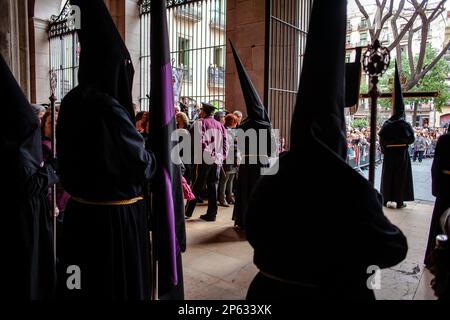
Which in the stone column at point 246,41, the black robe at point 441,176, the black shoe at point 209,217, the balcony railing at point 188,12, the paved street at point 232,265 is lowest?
the paved street at point 232,265

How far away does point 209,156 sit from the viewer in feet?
20.5

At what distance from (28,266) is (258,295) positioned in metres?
2.06

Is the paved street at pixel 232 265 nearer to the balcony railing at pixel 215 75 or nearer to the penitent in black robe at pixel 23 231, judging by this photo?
the penitent in black robe at pixel 23 231

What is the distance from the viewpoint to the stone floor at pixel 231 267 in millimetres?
3547

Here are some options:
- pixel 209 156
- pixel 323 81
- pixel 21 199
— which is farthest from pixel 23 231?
pixel 209 156

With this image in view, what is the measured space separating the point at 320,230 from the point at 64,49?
51.0 feet

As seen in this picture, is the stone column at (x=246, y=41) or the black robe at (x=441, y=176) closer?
the black robe at (x=441, y=176)

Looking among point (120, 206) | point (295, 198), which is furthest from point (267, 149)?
point (295, 198)

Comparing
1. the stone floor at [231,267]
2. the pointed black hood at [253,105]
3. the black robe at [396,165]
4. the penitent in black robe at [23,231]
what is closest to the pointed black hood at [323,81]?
the penitent in black robe at [23,231]

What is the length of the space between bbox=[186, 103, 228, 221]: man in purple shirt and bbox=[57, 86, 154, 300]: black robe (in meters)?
3.61

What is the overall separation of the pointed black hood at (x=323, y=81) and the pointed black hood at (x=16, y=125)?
2099mm

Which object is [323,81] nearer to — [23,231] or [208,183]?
[23,231]

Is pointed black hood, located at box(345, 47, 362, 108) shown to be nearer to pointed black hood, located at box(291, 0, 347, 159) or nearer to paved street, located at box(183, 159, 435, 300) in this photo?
pointed black hood, located at box(291, 0, 347, 159)

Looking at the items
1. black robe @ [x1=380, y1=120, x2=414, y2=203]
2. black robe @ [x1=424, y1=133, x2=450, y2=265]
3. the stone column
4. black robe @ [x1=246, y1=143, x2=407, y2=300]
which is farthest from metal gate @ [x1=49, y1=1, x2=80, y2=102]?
black robe @ [x1=246, y1=143, x2=407, y2=300]
